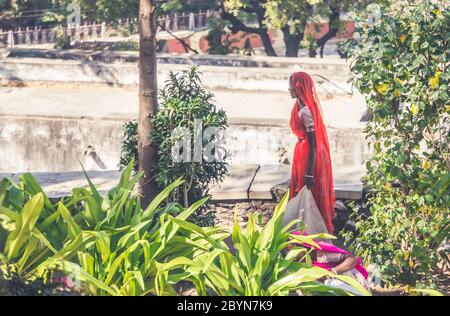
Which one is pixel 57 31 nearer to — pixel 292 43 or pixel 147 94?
pixel 292 43

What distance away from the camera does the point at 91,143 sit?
67.4 ft

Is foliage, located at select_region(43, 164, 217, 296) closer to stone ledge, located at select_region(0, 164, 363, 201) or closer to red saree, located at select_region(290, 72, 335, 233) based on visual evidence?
red saree, located at select_region(290, 72, 335, 233)

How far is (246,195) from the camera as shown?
14.0 metres

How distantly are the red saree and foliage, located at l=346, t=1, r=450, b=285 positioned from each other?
1.47 ft

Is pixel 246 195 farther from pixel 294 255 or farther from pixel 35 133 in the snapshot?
pixel 35 133

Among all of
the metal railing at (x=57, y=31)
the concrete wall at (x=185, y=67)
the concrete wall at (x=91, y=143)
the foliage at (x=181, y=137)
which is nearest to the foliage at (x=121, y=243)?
the foliage at (x=181, y=137)

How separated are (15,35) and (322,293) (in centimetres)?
2402

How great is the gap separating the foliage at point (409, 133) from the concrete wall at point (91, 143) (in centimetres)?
689

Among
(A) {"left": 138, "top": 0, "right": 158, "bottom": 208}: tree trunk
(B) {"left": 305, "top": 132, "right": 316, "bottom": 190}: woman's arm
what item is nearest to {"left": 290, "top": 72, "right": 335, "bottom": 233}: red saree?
(B) {"left": 305, "top": 132, "right": 316, "bottom": 190}: woman's arm

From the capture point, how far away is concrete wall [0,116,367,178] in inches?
770

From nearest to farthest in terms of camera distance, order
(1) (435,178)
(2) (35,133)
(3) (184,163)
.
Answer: (1) (435,178), (3) (184,163), (2) (35,133)

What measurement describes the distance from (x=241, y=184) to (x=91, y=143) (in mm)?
6684

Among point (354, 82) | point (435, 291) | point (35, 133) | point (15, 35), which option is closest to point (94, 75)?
point (35, 133)

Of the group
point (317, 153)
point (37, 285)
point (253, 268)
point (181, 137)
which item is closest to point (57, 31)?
point (181, 137)
